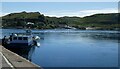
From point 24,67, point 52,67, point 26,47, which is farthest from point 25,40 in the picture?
→ point 24,67

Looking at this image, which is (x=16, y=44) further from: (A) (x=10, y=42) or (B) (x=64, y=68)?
(B) (x=64, y=68)

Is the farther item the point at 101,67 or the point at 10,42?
the point at 10,42

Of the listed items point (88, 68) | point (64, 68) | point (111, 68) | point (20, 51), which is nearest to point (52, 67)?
point (64, 68)

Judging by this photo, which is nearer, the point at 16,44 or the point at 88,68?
the point at 88,68

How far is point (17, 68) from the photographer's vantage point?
88.8ft

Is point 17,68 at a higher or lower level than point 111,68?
higher

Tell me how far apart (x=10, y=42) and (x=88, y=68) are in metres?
26.1

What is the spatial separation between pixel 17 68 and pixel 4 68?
4.53 feet

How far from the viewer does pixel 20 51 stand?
60969mm

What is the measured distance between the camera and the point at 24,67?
27.7 meters

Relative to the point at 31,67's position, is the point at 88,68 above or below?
below

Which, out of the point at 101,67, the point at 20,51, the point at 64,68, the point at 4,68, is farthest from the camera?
the point at 20,51

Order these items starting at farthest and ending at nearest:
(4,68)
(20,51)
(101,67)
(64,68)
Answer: (20,51) < (101,67) < (64,68) < (4,68)

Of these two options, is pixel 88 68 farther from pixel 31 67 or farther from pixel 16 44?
pixel 16 44
